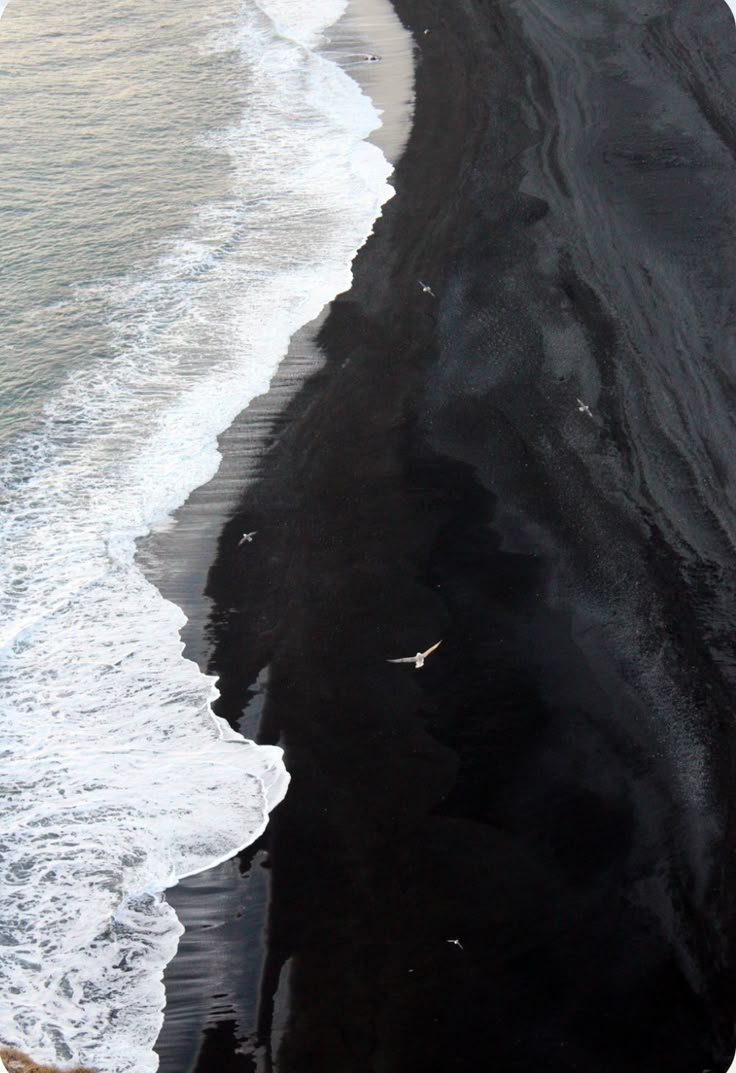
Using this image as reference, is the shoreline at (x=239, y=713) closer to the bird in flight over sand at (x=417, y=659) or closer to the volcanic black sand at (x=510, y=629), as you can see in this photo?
the volcanic black sand at (x=510, y=629)

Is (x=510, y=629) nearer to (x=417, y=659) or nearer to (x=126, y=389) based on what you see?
(x=417, y=659)

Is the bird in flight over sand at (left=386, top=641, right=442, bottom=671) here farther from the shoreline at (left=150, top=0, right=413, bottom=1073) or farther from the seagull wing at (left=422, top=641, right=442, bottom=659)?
the shoreline at (left=150, top=0, right=413, bottom=1073)

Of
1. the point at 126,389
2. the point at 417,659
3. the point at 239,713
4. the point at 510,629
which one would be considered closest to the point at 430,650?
the point at 417,659

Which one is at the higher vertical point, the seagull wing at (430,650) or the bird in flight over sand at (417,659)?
the seagull wing at (430,650)

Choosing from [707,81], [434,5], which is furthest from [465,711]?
[434,5]

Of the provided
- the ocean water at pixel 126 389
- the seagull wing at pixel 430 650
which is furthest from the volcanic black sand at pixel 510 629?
the ocean water at pixel 126 389

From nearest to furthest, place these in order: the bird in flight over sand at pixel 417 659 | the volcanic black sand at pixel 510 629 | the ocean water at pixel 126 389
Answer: the volcanic black sand at pixel 510 629 < the ocean water at pixel 126 389 < the bird in flight over sand at pixel 417 659

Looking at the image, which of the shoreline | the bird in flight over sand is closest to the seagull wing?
the bird in flight over sand
